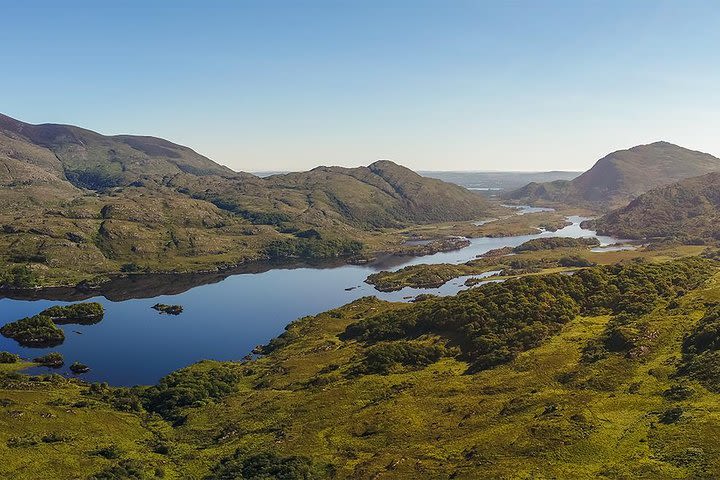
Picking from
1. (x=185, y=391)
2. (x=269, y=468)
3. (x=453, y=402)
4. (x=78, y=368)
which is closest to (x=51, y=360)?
(x=78, y=368)

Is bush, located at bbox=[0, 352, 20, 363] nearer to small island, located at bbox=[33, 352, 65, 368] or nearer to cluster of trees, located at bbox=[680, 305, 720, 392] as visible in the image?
small island, located at bbox=[33, 352, 65, 368]

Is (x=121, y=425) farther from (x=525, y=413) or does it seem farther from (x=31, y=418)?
(x=525, y=413)

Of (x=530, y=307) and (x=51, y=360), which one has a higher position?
(x=530, y=307)

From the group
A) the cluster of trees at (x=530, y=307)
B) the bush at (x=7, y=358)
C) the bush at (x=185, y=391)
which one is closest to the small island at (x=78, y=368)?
the bush at (x=7, y=358)

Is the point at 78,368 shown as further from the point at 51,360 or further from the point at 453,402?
the point at 453,402

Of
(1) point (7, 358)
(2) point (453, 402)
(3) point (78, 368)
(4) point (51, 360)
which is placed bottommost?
(3) point (78, 368)

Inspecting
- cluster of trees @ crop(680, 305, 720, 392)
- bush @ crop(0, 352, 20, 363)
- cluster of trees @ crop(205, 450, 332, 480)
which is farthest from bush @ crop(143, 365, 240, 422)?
cluster of trees @ crop(680, 305, 720, 392)
